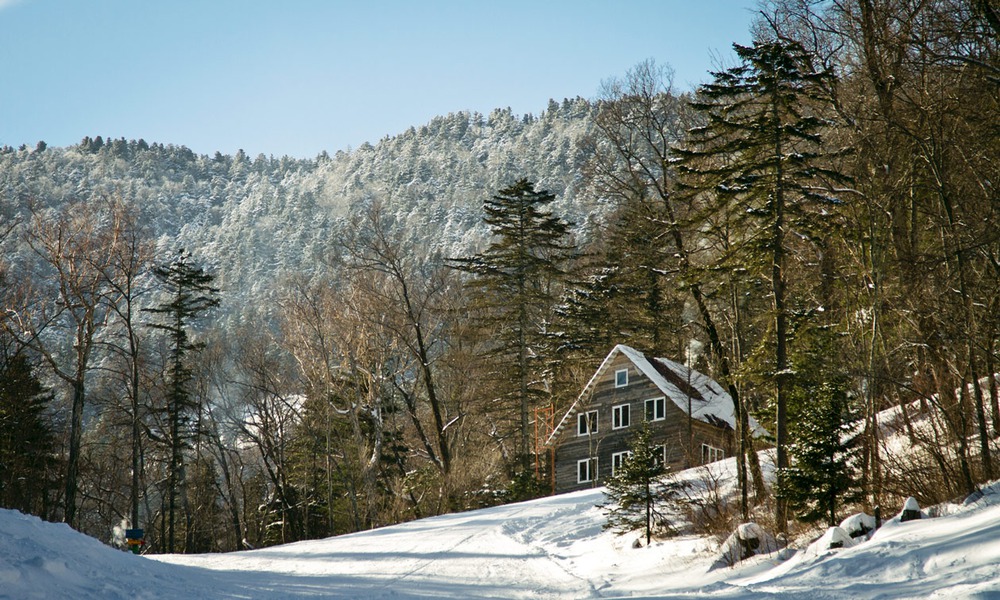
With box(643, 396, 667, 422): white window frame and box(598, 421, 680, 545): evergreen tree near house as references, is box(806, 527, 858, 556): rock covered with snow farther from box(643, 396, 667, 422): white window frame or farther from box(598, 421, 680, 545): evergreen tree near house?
box(643, 396, 667, 422): white window frame

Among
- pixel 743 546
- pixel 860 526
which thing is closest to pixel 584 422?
pixel 743 546

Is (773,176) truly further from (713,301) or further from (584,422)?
(584,422)

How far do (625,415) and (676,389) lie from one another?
117 inches

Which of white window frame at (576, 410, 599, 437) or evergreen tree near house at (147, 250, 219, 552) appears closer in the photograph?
evergreen tree near house at (147, 250, 219, 552)

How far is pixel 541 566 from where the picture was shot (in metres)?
15.1

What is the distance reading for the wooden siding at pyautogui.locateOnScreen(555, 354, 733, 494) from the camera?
3556 cm

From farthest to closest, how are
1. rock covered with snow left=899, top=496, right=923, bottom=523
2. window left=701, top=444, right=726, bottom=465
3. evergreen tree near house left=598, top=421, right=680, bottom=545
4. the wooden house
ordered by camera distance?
1. the wooden house
2. window left=701, top=444, right=726, bottom=465
3. evergreen tree near house left=598, top=421, right=680, bottom=545
4. rock covered with snow left=899, top=496, right=923, bottom=523

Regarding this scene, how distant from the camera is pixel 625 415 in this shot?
37.8m

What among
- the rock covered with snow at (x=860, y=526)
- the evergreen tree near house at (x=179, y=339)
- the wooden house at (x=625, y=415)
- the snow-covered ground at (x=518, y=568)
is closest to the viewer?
the snow-covered ground at (x=518, y=568)

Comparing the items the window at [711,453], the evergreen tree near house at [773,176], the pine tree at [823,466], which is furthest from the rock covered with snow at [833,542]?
the window at [711,453]

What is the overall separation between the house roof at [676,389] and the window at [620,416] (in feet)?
4.76

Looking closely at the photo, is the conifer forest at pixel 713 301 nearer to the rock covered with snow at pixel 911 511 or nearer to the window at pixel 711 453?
the rock covered with snow at pixel 911 511

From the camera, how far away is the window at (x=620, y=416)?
37.7 meters

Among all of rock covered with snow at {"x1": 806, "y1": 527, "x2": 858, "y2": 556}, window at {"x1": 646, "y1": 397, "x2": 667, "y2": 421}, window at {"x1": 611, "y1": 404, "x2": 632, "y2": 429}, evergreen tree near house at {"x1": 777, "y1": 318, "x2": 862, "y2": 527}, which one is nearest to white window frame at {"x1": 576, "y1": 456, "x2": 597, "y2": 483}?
window at {"x1": 611, "y1": 404, "x2": 632, "y2": 429}
